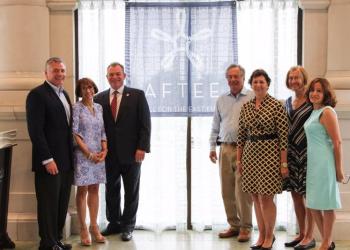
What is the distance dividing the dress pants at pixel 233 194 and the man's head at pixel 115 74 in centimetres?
106

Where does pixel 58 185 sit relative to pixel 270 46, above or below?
below

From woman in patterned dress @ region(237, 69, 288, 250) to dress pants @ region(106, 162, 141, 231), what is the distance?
39.2 inches

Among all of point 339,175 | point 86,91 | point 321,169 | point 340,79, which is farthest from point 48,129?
point 340,79

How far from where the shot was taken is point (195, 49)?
4508mm

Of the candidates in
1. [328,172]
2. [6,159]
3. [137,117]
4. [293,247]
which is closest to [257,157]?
[328,172]

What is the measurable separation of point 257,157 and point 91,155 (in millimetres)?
1323

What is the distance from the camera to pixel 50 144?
149 inches

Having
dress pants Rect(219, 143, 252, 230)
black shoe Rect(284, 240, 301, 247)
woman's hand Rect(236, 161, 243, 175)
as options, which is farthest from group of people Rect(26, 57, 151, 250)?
black shoe Rect(284, 240, 301, 247)

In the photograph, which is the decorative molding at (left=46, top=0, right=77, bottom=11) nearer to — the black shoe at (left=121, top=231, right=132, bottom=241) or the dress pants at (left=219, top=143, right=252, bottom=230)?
the dress pants at (left=219, top=143, right=252, bottom=230)

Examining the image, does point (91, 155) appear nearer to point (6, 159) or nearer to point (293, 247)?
point (6, 159)

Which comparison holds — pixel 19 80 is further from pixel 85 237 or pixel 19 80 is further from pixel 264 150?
pixel 264 150

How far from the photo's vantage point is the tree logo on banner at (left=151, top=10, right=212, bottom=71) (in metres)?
4.50

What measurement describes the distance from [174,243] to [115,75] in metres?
1.54

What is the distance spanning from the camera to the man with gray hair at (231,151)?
430 cm
